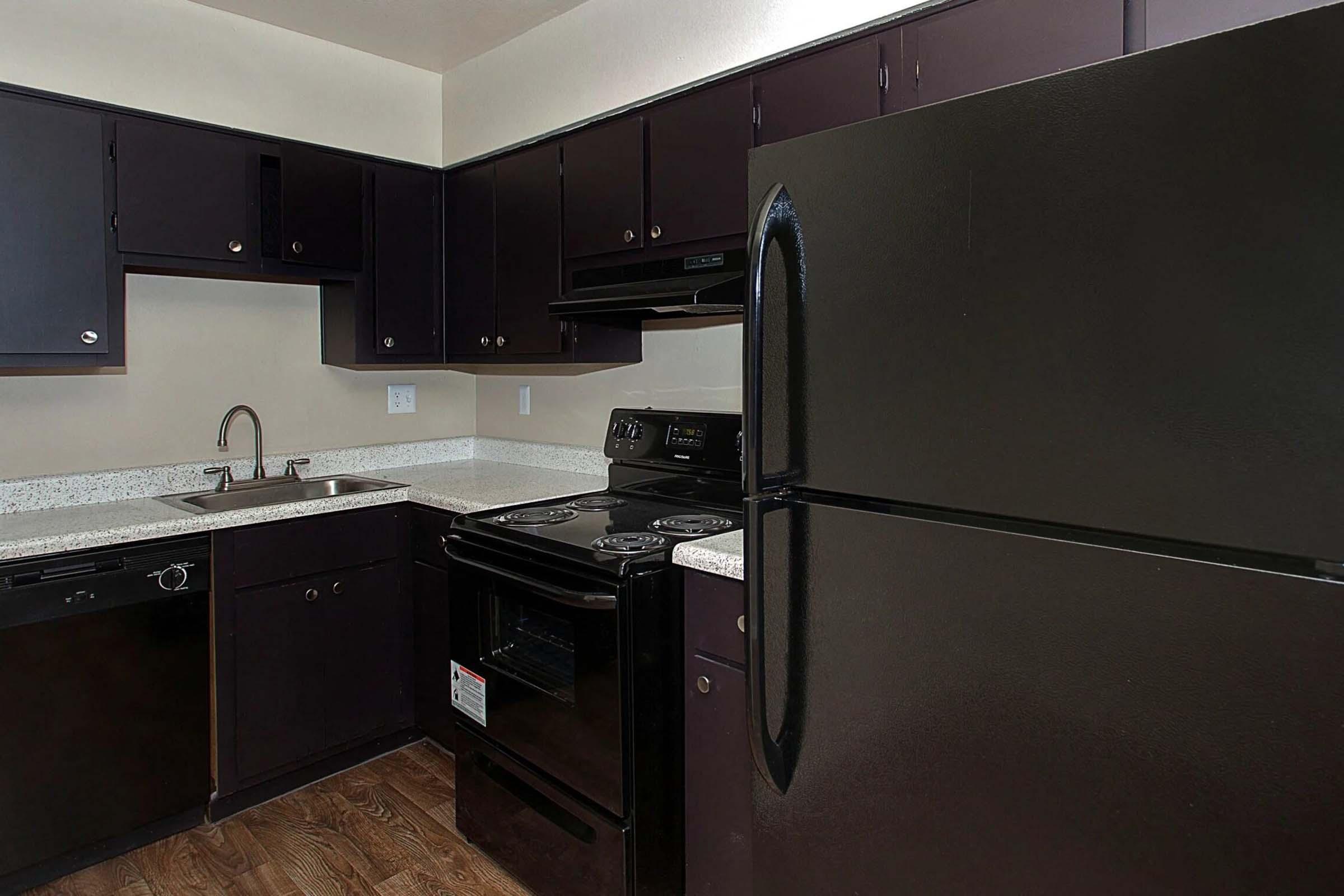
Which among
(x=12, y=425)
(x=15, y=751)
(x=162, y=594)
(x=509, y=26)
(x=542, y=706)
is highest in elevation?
(x=509, y=26)

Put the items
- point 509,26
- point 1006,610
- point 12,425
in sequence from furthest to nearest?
1. point 509,26
2. point 12,425
3. point 1006,610

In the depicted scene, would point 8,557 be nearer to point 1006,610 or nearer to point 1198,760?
point 1006,610

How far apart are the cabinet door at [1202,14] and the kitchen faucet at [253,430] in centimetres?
278

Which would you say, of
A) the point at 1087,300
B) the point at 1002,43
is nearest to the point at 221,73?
the point at 1002,43

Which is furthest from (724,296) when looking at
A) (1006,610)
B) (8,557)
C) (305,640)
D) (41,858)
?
(41,858)

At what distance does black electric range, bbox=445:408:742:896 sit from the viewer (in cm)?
174

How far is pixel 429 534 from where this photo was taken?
2.62 m

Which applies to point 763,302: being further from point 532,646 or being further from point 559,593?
point 532,646

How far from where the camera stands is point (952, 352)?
938 mm

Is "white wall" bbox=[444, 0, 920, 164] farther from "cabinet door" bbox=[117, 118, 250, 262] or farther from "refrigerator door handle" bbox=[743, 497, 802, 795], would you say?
"refrigerator door handle" bbox=[743, 497, 802, 795]

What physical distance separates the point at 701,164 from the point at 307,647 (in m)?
1.90

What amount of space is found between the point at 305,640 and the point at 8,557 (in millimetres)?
805

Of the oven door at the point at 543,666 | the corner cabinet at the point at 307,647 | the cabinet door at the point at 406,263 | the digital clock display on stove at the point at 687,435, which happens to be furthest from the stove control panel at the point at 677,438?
the cabinet door at the point at 406,263

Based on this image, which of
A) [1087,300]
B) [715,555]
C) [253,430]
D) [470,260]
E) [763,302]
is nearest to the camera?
[1087,300]
